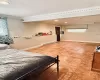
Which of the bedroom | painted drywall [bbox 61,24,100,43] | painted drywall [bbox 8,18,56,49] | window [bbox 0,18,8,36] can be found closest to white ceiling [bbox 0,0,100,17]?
the bedroom

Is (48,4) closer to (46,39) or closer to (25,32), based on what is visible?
(25,32)

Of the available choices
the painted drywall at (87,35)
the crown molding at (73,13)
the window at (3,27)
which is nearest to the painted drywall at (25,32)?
the window at (3,27)

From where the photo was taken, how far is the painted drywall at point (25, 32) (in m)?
4.90

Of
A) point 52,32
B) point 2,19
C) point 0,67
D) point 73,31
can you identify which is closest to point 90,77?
point 0,67

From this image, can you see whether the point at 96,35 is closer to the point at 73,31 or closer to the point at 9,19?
the point at 73,31

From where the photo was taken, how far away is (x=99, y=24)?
797 centimetres

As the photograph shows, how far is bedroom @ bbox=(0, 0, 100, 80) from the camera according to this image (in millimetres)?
1934

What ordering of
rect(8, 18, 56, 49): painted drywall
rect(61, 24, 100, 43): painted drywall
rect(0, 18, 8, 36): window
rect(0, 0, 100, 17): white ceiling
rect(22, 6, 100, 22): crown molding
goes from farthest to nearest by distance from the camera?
rect(61, 24, 100, 43): painted drywall < rect(8, 18, 56, 49): painted drywall < rect(0, 18, 8, 36): window < rect(22, 6, 100, 22): crown molding < rect(0, 0, 100, 17): white ceiling

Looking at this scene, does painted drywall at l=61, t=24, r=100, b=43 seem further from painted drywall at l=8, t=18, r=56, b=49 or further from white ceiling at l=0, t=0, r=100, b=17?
white ceiling at l=0, t=0, r=100, b=17

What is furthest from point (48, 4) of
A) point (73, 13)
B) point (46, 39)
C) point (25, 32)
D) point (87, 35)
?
point (87, 35)

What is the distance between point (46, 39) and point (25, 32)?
2.44m

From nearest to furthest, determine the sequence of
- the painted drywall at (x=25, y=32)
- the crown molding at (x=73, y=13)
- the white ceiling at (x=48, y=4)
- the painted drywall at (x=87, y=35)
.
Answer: the white ceiling at (x=48, y=4)
the crown molding at (x=73, y=13)
the painted drywall at (x=25, y=32)
the painted drywall at (x=87, y=35)

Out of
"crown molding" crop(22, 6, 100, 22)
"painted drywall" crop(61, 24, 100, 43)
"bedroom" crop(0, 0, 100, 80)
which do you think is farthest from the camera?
"painted drywall" crop(61, 24, 100, 43)

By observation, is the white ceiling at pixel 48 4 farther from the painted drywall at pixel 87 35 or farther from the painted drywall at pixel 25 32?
the painted drywall at pixel 87 35
